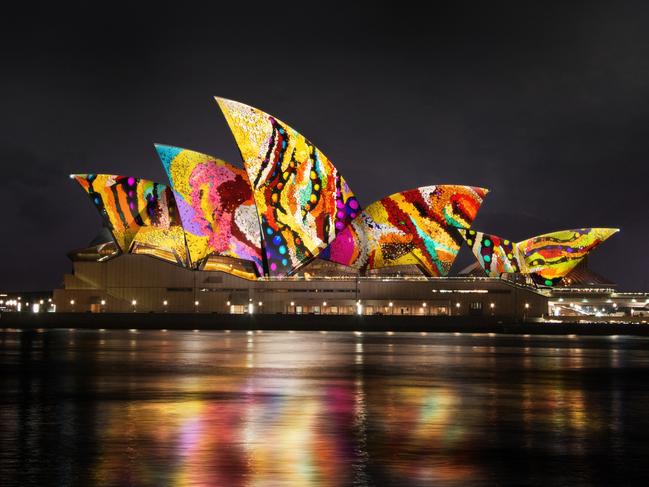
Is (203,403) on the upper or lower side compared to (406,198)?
lower

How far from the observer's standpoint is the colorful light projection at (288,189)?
76.1 metres

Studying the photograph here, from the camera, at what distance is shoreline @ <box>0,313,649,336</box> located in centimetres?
7400

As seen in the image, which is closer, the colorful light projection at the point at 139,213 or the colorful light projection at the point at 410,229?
the colorful light projection at the point at 139,213

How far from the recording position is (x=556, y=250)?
318 feet

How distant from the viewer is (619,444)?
50.8ft

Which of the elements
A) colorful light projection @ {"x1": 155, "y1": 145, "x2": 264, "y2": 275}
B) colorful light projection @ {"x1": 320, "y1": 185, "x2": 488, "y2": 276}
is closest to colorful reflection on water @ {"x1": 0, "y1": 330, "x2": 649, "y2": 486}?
colorful light projection @ {"x1": 155, "y1": 145, "x2": 264, "y2": 275}

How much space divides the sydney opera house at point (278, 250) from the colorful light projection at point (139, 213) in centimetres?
8

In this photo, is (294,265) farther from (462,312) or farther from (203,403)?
(203,403)

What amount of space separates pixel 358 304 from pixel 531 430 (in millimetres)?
70440

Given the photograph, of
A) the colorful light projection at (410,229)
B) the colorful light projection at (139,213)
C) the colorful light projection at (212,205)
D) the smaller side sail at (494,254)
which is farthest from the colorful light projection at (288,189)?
the smaller side sail at (494,254)

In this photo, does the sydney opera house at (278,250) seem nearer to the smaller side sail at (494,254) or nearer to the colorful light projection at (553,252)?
the smaller side sail at (494,254)

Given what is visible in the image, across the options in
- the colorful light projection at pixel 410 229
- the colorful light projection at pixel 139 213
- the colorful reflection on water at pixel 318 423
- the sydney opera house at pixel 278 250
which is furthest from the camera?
the colorful light projection at pixel 410 229

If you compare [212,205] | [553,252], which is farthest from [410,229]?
[553,252]

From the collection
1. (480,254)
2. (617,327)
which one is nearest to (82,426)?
(617,327)
